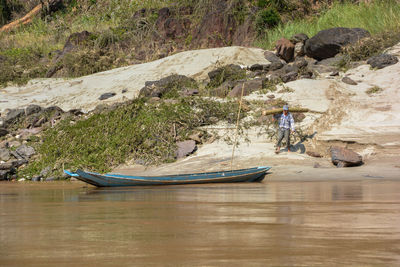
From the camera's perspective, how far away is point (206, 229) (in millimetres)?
4504

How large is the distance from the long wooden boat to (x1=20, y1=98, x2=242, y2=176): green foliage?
7.59 ft

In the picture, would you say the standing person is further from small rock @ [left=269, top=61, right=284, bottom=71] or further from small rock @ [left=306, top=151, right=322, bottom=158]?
small rock @ [left=269, top=61, right=284, bottom=71]

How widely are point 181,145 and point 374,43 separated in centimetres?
862

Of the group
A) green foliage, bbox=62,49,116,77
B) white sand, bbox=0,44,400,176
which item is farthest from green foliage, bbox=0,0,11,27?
white sand, bbox=0,44,400,176

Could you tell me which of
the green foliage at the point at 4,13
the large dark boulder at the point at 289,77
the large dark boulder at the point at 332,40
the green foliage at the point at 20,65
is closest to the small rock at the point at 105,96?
the green foliage at the point at 20,65

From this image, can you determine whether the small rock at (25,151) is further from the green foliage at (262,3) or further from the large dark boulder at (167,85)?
the green foliage at (262,3)

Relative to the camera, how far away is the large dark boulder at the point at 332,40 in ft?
60.0

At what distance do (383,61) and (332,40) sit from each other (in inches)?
101

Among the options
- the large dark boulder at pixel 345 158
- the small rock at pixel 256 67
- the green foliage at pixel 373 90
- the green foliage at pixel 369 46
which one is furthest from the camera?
the green foliage at pixel 369 46

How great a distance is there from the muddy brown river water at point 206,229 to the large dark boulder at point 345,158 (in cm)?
265

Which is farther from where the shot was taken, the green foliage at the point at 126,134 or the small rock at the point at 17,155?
the small rock at the point at 17,155

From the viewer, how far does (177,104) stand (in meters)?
14.0

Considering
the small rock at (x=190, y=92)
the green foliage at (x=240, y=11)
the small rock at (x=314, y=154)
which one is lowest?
the small rock at (x=314, y=154)

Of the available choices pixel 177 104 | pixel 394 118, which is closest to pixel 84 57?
pixel 177 104
